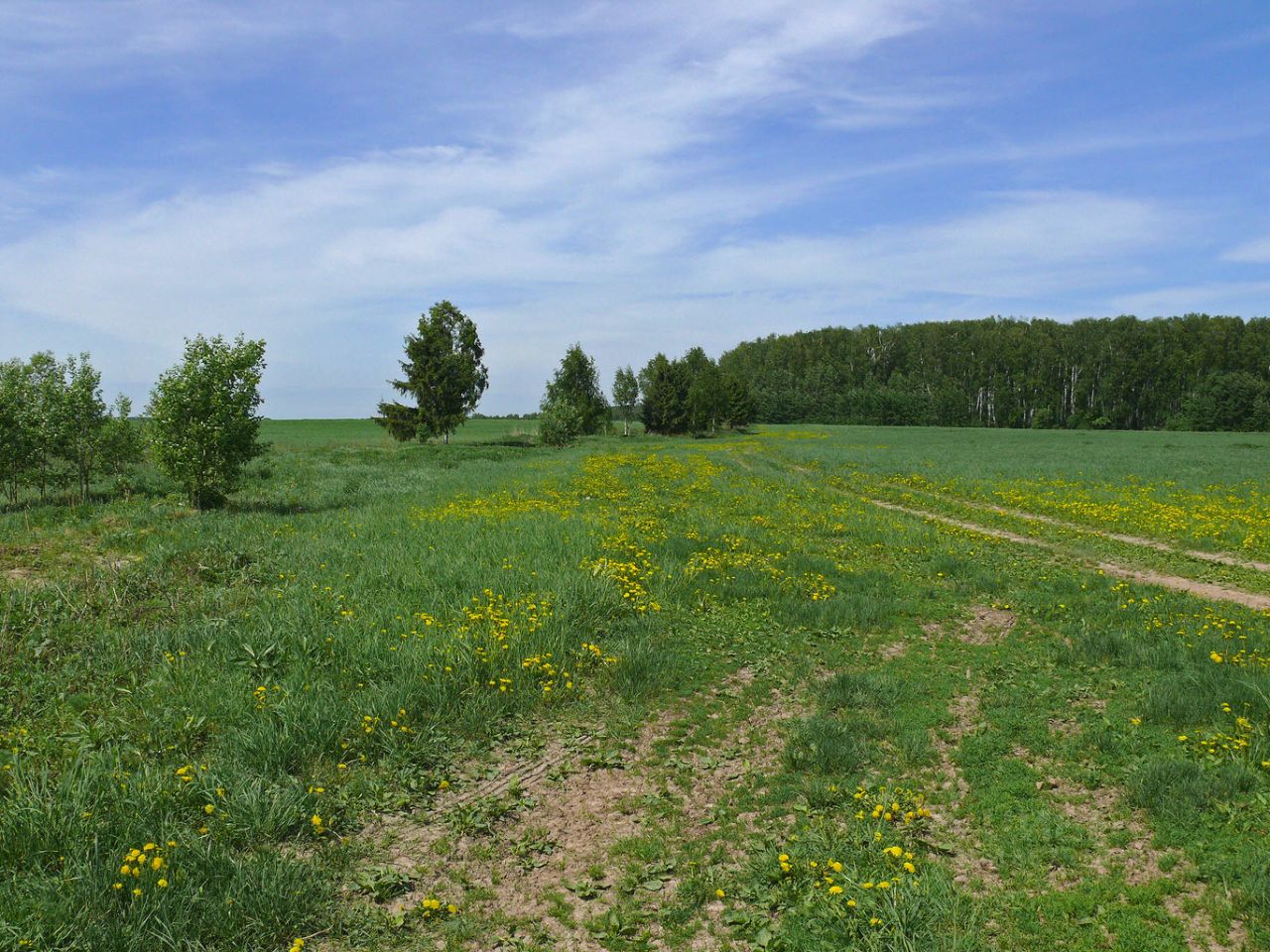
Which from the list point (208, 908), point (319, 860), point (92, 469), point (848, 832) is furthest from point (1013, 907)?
Answer: point (92, 469)

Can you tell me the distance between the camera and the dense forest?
10688 cm

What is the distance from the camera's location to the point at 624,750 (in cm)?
668

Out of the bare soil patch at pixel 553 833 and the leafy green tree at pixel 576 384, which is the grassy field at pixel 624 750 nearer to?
the bare soil patch at pixel 553 833

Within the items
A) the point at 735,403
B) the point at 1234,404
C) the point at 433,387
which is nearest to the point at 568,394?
the point at 433,387

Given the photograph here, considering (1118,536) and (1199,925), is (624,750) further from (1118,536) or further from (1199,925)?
(1118,536)

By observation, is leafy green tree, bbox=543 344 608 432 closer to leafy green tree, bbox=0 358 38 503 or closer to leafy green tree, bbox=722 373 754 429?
leafy green tree, bbox=722 373 754 429

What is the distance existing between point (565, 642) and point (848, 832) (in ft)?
14.0

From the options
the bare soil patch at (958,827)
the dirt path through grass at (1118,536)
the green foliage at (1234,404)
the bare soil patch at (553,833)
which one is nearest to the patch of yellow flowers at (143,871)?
the bare soil patch at (553,833)

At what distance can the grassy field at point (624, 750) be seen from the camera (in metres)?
4.32

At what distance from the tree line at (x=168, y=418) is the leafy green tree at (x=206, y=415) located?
26 mm

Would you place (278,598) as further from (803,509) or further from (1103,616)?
(803,509)

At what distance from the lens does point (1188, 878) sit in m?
4.50

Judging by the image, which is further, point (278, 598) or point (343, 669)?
point (278, 598)

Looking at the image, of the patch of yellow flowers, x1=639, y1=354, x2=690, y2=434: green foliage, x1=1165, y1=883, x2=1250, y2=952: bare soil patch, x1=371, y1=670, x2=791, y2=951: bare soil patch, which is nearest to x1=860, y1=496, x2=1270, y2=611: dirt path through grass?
x1=1165, y1=883, x2=1250, y2=952: bare soil patch
